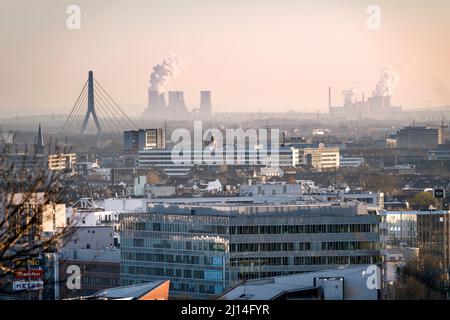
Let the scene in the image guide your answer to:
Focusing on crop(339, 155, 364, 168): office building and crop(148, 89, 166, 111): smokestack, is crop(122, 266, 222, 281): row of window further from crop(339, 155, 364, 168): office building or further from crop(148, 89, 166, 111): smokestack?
crop(148, 89, 166, 111): smokestack

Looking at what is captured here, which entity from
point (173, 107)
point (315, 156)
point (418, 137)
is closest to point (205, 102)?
point (173, 107)

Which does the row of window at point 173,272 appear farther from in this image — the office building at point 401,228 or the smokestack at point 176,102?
the smokestack at point 176,102

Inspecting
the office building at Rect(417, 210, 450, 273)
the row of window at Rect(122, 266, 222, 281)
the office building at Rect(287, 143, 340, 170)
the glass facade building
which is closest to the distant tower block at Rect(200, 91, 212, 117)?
the office building at Rect(287, 143, 340, 170)

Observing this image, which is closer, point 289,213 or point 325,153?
point 289,213

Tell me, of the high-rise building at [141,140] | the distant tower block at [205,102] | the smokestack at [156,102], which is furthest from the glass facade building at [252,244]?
the smokestack at [156,102]

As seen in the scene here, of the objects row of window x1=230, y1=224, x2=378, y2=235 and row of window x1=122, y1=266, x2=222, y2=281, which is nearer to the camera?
row of window x1=122, y1=266, x2=222, y2=281

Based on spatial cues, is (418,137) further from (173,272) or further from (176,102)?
(173,272)

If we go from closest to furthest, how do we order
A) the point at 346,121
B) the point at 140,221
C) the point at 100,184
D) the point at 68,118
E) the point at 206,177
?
the point at 140,221 < the point at 100,184 < the point at 206,177 < the point at 68,118 < the point at 346,121
